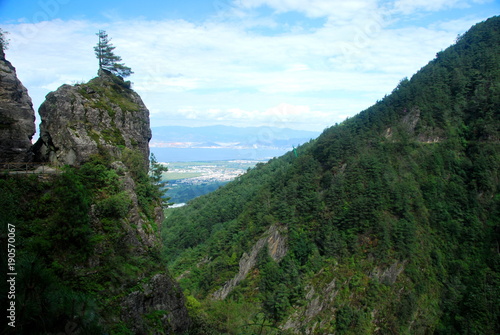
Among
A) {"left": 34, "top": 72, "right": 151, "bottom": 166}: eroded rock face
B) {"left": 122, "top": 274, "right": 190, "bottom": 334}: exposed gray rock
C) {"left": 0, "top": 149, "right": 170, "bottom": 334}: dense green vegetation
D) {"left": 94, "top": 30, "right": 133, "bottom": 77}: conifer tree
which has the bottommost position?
{"left": 122, "top": 274, "right": 190, "bottom": 334}: exposed gray rock

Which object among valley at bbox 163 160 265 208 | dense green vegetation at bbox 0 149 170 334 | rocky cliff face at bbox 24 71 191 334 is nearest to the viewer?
dense green vegetation at bbox 0 149 170 334

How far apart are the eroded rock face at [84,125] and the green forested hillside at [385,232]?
551 inches

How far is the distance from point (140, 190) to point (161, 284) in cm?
614

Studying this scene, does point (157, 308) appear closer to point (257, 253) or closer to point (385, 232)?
point (257, 253)

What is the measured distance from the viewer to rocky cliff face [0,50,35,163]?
641 inches

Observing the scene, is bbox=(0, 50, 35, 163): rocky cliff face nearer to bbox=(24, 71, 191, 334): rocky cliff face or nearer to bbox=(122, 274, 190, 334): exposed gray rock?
bbox=(24, 71, 191, 334): rocky cliff face

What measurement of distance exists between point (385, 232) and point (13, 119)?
35.9 metres

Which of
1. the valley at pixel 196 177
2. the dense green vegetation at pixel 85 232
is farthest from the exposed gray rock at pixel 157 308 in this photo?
the valley at pixel 196 177

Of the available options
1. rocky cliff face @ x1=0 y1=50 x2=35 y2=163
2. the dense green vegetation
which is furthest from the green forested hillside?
rocky cliff face @ x1=0 y1=50 x2=35 y2=163

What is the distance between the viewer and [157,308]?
13773mm

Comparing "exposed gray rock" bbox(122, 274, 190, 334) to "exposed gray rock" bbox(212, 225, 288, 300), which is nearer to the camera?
"exposed gray rock" bbox(122, 274, 190, 334)

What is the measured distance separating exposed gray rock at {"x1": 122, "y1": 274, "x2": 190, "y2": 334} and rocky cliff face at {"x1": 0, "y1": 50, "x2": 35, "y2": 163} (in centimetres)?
1045

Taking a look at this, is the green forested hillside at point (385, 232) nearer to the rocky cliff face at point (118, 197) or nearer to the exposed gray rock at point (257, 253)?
the exposed gray rock at point (257, 253)

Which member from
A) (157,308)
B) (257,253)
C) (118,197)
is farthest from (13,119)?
(257,253)
